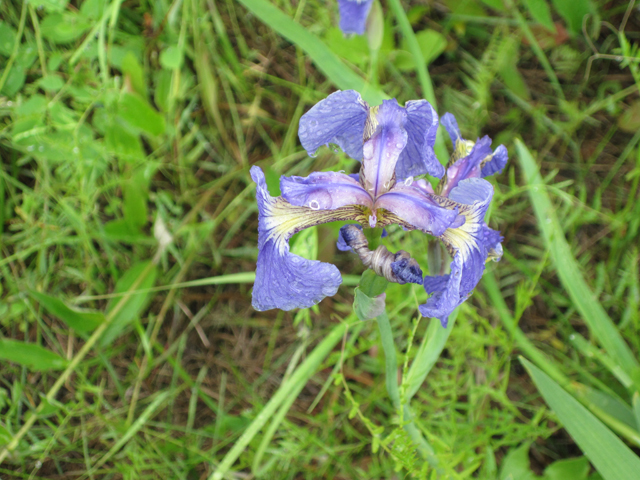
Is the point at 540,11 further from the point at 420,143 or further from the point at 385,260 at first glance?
the point at 385,260

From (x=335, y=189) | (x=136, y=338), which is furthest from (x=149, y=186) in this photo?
(x=335, y=189)

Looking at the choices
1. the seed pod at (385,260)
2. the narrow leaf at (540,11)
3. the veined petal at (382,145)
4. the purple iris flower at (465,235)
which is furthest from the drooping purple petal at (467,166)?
the narrow leaf at (540,11)

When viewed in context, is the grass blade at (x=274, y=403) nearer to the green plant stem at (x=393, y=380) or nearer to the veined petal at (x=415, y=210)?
the green plant stem at (x=393, y=380)

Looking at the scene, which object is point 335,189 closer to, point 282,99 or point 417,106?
point 417,106

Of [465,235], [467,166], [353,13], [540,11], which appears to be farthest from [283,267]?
[540,11]

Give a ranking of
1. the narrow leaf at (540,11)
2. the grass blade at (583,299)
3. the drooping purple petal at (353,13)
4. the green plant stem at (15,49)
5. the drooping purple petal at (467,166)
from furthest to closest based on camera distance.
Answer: the narrow leaf at (540,11), the green plant stem at (15,49), the grass blade at (583,299), the drooping purple petal at (353,13), the drooping purple petal at (467,166)
